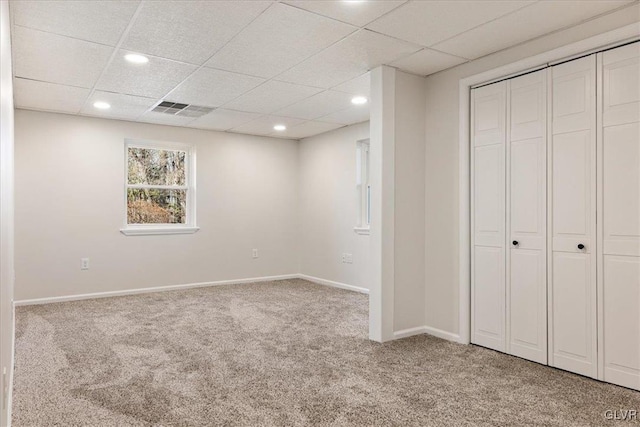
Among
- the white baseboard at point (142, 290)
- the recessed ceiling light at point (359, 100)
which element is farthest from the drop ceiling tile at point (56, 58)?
the white baseboard at point (142, 290)

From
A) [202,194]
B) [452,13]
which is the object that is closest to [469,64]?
[452,13]

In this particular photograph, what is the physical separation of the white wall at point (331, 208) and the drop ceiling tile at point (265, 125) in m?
0.69

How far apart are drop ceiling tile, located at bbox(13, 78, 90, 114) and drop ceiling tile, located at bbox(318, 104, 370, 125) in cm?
273

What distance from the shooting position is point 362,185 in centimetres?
603

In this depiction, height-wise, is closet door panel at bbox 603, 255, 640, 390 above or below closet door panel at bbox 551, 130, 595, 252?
below

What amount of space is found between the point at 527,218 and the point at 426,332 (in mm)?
1351

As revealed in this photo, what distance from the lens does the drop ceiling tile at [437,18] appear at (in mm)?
2559

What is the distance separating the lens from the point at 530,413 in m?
2.32

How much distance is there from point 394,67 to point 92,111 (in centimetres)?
365

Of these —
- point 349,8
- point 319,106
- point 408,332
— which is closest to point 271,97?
point 319,106

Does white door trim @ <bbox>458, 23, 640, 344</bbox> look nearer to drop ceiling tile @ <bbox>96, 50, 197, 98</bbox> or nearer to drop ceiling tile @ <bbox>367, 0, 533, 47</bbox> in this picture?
drop ceiling tile @ <bbox>367, 0, 533, 47</bbox>

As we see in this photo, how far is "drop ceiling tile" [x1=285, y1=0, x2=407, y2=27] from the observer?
253 cm

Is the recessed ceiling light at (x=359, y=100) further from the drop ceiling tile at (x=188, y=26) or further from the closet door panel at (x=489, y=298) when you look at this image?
the closet door panel at (x=489, y=298)

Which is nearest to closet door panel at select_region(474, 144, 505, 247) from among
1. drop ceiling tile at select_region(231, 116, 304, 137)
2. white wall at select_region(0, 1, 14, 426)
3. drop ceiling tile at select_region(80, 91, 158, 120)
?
drop ceiling tile at select_region(231, 116, 304, 137)
